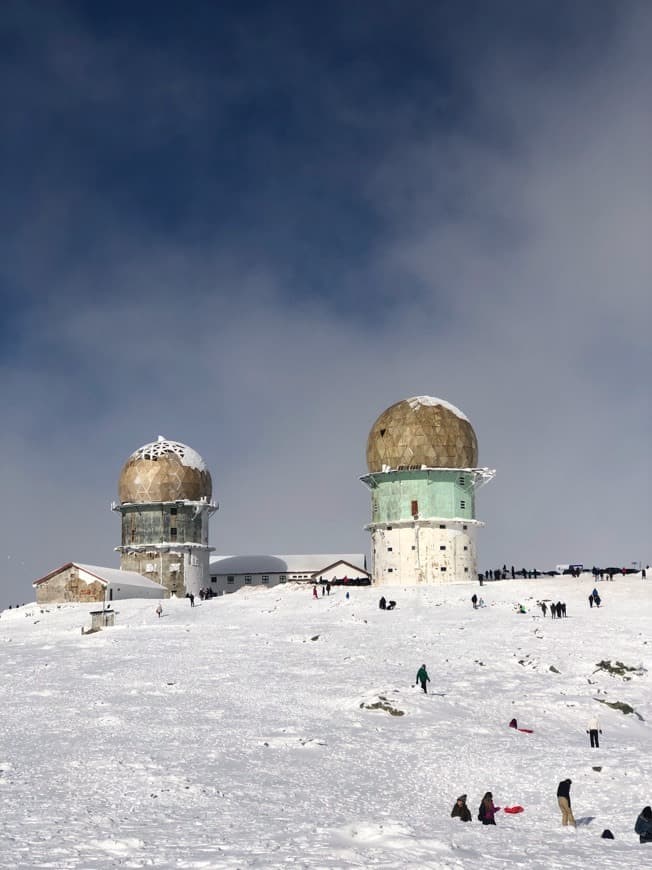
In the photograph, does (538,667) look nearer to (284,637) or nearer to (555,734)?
(555,734)

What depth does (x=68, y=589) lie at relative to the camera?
6300 centimetres

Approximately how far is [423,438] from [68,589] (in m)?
26.6

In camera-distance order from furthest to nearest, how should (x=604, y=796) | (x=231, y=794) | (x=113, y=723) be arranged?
(x=113, y=723) → (x=604, y=796) → (x=231, y=794)

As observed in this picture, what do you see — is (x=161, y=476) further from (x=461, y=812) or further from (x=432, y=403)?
(x=461, y=812)

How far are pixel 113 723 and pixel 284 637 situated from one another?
15.8 m

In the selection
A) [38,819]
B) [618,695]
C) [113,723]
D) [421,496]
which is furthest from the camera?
[421,496]

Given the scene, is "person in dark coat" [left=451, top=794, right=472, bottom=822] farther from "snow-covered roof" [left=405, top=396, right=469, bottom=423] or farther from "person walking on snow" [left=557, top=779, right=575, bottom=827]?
"snow-covered roof" [left=405, top=396, right=469, bottom=423]

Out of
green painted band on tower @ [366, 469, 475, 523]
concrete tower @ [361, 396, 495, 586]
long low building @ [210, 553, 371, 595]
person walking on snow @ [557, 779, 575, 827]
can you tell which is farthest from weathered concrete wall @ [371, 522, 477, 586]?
person walking on snow @ [557, 779, 575, 827]

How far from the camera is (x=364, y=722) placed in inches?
980

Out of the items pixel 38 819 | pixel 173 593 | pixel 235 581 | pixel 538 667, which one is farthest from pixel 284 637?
pixel 235 581

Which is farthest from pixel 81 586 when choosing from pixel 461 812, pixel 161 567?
pixel 461 812

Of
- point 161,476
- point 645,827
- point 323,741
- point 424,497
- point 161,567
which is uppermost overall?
point 161,476

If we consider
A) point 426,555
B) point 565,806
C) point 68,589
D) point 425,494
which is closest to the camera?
point 565,806

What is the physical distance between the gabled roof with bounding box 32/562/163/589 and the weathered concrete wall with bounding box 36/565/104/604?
238 millimetres
